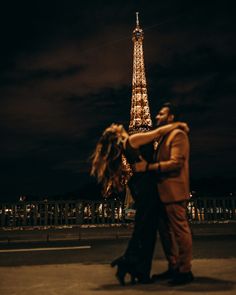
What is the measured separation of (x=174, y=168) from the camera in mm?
4621

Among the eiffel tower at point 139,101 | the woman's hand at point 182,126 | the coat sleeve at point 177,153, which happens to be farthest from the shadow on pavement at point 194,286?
the eiffel tower at point 139,101

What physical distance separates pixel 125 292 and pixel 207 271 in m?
1.42

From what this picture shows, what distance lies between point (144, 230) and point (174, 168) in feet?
2.10

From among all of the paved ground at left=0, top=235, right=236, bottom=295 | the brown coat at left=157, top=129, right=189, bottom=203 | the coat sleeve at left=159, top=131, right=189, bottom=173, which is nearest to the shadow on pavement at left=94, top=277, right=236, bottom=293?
the paved ground at left=0, top=235, right=236, bottom=295

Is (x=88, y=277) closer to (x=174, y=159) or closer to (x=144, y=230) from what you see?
(x=144, y=230)

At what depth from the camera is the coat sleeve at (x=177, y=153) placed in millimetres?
4613

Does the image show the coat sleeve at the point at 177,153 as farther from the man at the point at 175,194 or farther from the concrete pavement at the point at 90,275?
the concrete pavement at the point at 90,275

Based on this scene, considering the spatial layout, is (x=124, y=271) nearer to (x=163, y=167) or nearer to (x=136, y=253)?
(x=136, y=253)

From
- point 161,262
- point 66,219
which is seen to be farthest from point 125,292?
point 66,219

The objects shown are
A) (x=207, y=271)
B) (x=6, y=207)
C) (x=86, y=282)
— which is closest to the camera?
(x=86, y=282)

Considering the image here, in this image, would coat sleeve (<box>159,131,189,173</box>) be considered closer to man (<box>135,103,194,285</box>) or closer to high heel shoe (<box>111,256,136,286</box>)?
man (<box>135,103,194,285</box>)

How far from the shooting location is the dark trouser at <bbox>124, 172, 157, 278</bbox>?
4656 millimetres

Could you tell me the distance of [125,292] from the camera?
449 cm

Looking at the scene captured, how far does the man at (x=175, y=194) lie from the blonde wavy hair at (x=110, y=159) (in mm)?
214
